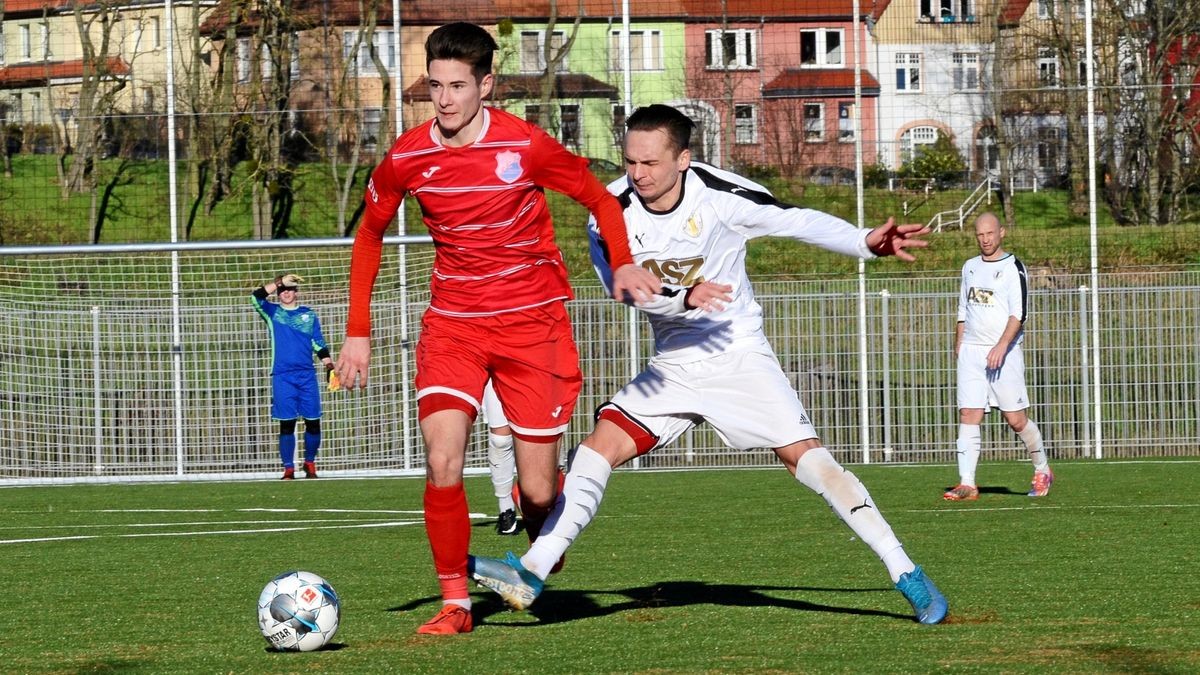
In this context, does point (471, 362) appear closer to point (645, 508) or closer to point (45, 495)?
point (645, 508)

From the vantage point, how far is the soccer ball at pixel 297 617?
534cm

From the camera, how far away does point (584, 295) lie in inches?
681

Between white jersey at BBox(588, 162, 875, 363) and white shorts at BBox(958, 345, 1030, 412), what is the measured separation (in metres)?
5.80

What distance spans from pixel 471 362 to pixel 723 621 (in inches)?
53.3

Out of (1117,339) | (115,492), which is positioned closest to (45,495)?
(115,492)

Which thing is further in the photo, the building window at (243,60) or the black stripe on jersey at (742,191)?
the building window at (243,60)

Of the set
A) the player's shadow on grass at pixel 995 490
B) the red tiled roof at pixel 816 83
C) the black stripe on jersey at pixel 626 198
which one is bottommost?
the player's shadow on grass at pixel 995 490

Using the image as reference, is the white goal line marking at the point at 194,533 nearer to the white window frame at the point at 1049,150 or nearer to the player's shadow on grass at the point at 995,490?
the player's shadow on grass at the point at 995,490

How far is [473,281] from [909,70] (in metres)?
12.0

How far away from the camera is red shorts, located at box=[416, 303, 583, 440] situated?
5.81m

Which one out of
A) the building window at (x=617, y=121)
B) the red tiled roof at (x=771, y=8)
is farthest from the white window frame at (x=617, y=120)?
the red tiled roof at (x=771, y=8)

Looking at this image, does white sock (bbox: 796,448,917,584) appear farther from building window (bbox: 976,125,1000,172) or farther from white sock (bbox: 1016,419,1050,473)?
building window (bbox: 976,125,1000,172)

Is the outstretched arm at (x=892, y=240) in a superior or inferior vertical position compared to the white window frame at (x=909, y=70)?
inferior

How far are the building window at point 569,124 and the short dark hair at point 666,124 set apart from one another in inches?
425
